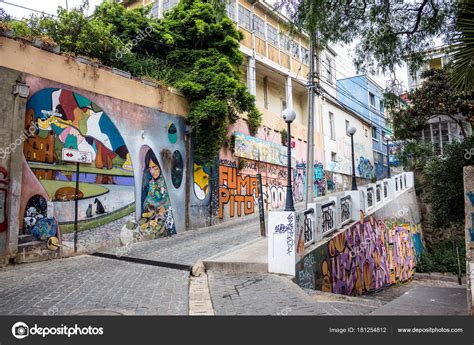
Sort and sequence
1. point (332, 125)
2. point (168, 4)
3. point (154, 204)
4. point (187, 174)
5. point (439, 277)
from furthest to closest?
point (332, 125), point (168, 4), point (439, 277), point (187, 174), point (154, 204)

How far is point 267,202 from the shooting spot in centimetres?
1772

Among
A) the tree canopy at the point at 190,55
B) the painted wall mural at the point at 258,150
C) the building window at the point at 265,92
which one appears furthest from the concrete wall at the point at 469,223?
the building window at the point at 265,92

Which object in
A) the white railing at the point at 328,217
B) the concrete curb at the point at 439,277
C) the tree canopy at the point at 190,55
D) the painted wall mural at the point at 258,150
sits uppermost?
the tree canopy at the point at 190,55

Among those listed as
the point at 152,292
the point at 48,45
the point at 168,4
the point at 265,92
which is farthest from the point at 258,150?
the point at 152,292

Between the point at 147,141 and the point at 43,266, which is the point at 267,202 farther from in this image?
the point at 43,266

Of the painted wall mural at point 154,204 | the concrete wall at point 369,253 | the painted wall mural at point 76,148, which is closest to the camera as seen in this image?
the concrete wall at point 369,253

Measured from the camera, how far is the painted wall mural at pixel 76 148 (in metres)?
8.34

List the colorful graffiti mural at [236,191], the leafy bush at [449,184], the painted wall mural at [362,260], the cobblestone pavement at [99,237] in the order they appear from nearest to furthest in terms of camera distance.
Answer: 1. the painted wall mural at [362,260]
2. the cobblestone pavement at [99,237]
3. the leafy bush at [449,184]
4. the colorful graffiti mural at [236,191]

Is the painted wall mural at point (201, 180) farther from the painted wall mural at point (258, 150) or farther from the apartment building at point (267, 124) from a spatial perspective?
the painted wall mural at point (258, 150)

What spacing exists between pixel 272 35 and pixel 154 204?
43.9 feet

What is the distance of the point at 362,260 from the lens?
11.0 meters

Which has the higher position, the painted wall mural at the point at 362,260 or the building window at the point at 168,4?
the building window at the point at 168,4

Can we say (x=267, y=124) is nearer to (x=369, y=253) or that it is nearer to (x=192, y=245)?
(x=369, y=253)

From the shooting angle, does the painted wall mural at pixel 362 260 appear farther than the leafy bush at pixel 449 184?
No
